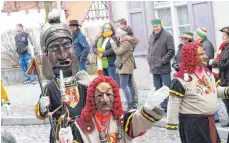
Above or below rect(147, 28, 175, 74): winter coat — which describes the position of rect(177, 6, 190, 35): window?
above

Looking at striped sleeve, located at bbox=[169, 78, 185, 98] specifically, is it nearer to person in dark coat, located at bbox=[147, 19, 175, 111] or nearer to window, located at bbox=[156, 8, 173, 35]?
person in dark coat, located at bbox=[147, 19, 175, 111]

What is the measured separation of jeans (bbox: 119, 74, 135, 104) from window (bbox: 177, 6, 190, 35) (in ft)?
9.09

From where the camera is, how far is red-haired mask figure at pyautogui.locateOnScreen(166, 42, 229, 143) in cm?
711

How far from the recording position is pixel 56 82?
20.9 feet

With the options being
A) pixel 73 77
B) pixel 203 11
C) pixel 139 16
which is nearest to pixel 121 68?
pixel 203 11

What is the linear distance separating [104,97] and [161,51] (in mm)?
5485

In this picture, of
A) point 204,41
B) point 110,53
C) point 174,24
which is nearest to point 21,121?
point 110,53

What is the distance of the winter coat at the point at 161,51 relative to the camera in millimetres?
10648

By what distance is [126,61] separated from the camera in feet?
37.6

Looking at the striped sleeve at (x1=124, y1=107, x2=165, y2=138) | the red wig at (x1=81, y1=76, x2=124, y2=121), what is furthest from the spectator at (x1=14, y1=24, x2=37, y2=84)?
the striped sleeve at (x1=124, y1=107, x2=165, y2=138)

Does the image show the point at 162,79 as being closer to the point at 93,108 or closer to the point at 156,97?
the point at 93,108

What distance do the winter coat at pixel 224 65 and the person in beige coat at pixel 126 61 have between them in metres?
2.33

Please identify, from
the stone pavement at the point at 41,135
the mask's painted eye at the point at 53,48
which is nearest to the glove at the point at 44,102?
the mask's painted eye at the point at 53,48

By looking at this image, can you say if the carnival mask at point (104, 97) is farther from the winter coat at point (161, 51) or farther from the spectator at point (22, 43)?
the spectator at point (22, 43)
